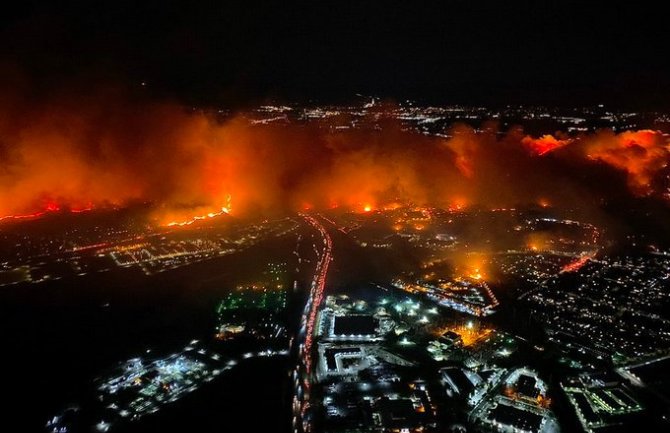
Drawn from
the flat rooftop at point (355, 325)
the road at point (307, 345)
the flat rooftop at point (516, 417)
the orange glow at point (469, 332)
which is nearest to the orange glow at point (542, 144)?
A: the road at point (307, 345)

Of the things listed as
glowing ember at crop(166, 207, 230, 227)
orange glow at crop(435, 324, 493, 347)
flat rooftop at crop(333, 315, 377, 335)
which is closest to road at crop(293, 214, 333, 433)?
flat rooftop at crop(333, 315, 377, 335)

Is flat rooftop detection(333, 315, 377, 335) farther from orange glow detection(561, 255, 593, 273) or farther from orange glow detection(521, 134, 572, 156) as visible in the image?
orange glow detection(521, 134, 572, 156)

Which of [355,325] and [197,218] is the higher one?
[197,218]

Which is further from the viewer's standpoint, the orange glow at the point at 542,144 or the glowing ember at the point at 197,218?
the orange glow at the point at 542,144

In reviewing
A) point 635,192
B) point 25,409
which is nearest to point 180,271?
point 25,409

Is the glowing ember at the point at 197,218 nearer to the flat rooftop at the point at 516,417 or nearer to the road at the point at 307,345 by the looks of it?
the road at the point at 307,345

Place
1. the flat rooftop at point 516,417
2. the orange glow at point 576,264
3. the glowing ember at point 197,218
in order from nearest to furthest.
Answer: the flat rooftop at point 516,417 → the orange glow at point 576,264 → the glowing ember at point 197,218

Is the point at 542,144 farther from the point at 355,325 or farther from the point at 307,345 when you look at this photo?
the point at 307,345

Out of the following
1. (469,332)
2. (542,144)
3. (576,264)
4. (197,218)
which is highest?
(542,144)

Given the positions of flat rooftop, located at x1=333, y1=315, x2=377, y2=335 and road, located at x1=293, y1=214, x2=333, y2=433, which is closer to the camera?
road, located at x1=293, y1=214, x2=333, y2=433

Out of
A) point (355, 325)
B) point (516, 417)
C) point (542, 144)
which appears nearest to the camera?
point (516, 417)

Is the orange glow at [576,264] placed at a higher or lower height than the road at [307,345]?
lower

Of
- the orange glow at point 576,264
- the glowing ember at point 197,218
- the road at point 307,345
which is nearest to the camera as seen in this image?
the road at point 307,345

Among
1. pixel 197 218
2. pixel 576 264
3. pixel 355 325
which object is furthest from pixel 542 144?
pixel 355 325
